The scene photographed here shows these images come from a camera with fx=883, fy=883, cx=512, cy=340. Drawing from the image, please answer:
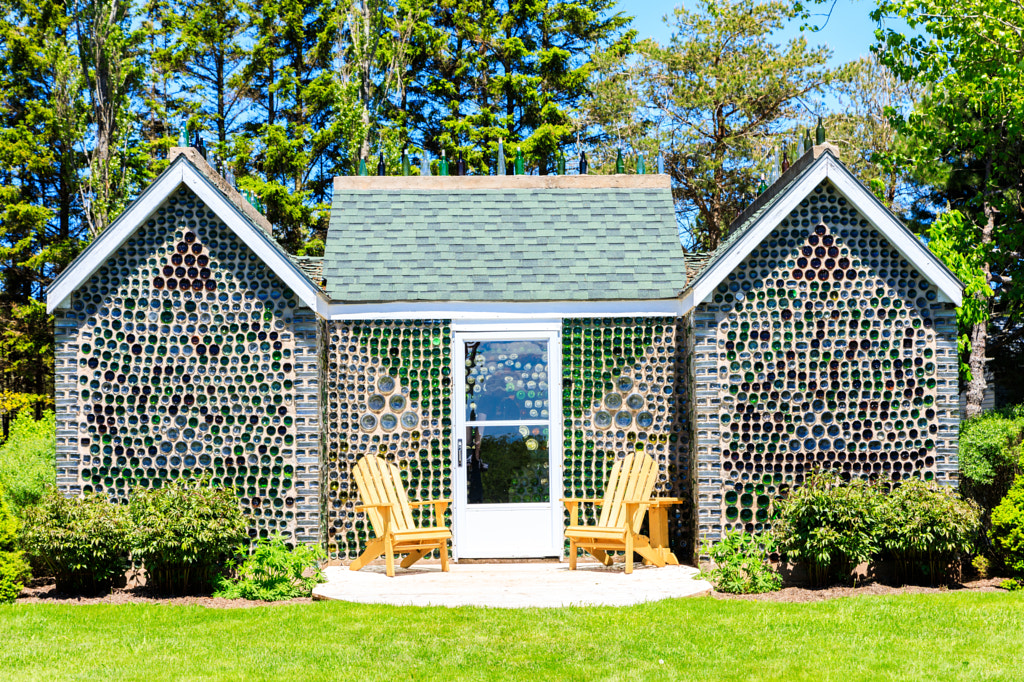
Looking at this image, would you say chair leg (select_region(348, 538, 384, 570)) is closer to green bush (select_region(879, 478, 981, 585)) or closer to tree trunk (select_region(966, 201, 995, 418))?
green bush (select_region(879, 478, 981, 585))

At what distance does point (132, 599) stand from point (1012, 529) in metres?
7.80

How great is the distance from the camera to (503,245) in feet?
32.4

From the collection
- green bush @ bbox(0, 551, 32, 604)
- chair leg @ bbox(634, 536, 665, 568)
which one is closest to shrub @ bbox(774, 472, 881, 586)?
chair leg @ bbox(634, 536, 665, 568)

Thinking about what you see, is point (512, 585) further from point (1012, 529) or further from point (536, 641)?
point (1012, 529)

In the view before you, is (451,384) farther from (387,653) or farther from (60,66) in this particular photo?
(60,66)

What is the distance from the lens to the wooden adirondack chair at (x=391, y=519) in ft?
27.0

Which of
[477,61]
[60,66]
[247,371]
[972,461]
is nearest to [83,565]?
[247,371]

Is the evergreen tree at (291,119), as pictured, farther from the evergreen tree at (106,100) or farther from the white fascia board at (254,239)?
the white fascia board at (254,239)

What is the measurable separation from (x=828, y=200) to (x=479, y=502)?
4623 mm

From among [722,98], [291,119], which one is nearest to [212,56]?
[291,119]

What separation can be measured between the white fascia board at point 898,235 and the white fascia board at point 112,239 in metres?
6.41

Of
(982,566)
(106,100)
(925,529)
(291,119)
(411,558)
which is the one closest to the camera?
(925,529)

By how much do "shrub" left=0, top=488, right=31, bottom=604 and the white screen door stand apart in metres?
4.05

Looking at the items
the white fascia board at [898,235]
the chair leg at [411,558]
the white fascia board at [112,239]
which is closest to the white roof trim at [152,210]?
the white fascia board at [112,239]
